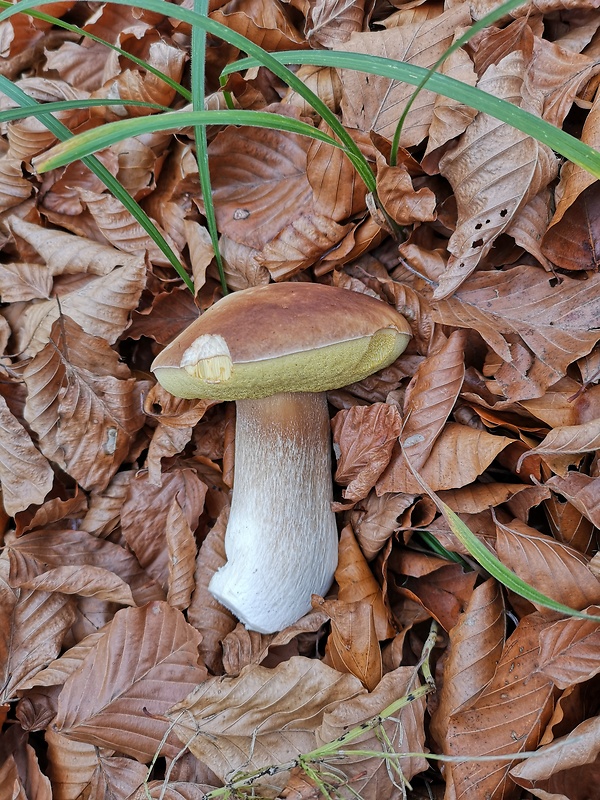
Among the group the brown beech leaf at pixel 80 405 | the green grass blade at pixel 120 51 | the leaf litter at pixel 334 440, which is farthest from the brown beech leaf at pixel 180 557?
the green grass blade at pixel 120 51

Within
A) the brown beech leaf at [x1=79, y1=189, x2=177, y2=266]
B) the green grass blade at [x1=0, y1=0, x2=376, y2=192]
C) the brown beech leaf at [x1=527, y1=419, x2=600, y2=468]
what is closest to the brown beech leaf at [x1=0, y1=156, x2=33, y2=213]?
the brown beech leaf at [x1=79, y1=189, x2=177, y2=266]

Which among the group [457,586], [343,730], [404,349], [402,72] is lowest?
[343,730]

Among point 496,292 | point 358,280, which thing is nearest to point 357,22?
point 358,280

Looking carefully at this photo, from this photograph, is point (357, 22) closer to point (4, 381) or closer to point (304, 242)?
point (304, 242)

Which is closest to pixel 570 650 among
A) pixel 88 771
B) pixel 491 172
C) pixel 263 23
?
pixel 491 172

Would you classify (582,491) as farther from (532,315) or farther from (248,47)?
(248,47)

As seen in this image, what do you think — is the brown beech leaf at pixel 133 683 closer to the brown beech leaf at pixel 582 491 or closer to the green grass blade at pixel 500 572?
the green grass blade at pixel 500 572

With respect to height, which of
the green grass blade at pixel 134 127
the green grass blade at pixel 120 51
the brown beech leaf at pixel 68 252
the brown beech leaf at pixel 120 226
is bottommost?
the brown beech leaf at pixel 68 252
